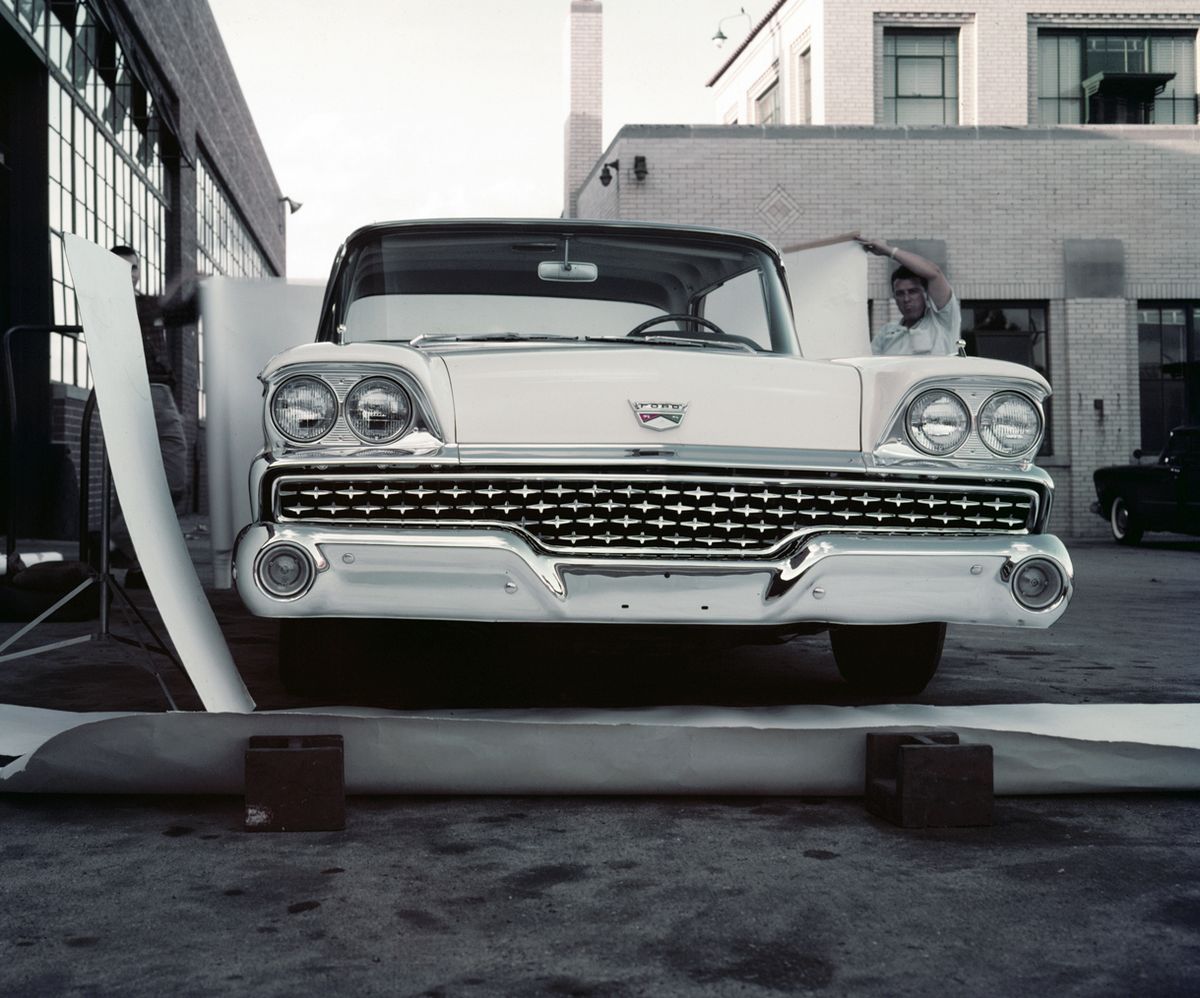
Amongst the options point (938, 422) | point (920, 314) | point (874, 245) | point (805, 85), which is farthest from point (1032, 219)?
point (938, 422)

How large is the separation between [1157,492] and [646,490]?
11505 millimetres

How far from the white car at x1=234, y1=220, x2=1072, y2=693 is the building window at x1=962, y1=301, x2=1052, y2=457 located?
1318cm

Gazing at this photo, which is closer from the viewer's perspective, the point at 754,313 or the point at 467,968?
the point at 467,968

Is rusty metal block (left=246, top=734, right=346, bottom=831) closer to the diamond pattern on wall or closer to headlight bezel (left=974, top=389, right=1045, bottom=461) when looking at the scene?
headlight bezel (left=974, top=389, right=1045, bottom=461)

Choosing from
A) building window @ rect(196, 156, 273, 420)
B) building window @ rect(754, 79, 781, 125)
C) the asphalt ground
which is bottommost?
the asphalt ground

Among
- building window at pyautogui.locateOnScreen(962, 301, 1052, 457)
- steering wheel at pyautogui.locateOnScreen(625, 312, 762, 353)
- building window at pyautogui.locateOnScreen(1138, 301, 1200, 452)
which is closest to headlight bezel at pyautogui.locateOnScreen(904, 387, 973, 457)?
steering wheel at pyautogui.locateOnScreen(625, 312, 762, 353)

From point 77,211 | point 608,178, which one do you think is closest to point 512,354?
point 77,211

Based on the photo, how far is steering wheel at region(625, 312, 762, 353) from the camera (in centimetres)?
396

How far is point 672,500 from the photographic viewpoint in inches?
120

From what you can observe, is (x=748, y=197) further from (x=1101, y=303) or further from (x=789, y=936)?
(x=789, y=936)

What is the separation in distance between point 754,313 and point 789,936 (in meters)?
2.53

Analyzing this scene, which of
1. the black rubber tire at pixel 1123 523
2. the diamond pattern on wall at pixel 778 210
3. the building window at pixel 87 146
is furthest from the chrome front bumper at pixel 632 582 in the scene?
the diamond pattern on wall at pixel 778 210

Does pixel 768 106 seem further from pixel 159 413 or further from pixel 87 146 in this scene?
pixel 159 413

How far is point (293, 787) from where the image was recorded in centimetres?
262
